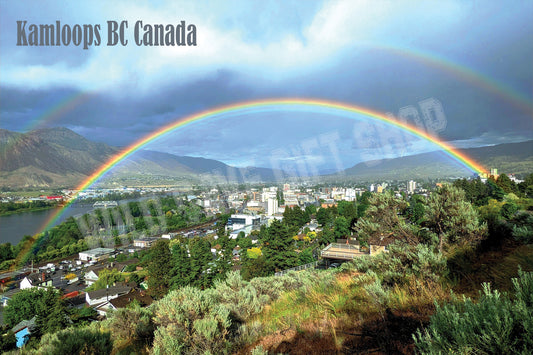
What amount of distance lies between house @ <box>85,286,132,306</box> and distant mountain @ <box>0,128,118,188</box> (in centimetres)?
8672

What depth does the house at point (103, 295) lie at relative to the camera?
13.5 m

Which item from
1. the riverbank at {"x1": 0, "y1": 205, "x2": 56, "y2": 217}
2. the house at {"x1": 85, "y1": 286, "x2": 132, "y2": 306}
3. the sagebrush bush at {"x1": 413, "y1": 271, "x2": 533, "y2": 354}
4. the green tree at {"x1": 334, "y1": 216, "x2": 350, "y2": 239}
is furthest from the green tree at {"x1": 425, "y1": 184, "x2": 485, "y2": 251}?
the riverbank at {"x1": 0, "y1": 205, "x2": 56, "y2": 217}

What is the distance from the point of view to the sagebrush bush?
964 mm

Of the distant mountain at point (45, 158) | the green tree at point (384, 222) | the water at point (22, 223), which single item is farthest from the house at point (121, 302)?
the distant mountain at point (45, 158)

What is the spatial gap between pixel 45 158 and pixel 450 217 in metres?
117

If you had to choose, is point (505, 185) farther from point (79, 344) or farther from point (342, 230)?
point (79, 344)

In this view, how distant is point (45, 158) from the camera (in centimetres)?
8988

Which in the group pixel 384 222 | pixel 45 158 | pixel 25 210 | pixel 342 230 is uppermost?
pixel 45 158

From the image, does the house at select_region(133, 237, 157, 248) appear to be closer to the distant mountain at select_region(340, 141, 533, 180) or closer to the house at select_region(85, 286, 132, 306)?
the house at select_region(85, 286, 132, 306)

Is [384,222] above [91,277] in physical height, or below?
above

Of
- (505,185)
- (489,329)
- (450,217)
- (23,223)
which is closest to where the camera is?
(489,329)

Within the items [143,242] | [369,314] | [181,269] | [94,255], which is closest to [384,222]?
[369,314]

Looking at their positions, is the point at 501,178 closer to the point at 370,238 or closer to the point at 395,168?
the point at 370,238

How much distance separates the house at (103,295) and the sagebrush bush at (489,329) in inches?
641
